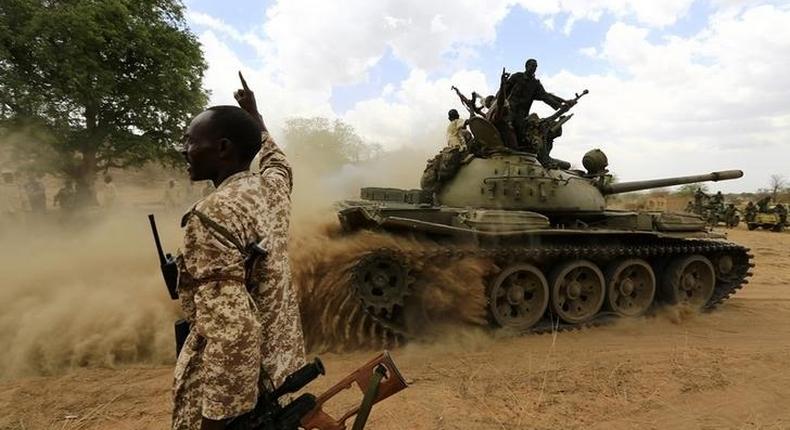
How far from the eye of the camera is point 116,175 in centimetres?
3809

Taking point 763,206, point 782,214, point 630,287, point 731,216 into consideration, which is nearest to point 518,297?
point 630,287

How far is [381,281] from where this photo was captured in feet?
19.7

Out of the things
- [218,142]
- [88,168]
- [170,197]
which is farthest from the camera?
[170,197]

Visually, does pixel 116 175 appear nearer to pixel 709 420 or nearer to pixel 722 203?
pixel 722 203

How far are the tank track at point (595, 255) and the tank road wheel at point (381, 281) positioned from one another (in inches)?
3.4

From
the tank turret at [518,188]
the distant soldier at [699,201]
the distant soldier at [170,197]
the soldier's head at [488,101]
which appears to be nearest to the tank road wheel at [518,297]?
the tank turret at [518,188]

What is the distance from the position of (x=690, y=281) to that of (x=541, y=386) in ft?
14.6

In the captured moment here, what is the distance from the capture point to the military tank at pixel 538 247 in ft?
Answer: 20.3

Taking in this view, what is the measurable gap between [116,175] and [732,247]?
38.9 metres

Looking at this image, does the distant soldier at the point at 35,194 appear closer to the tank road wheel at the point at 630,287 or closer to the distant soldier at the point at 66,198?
the distant soldier at the point at 66,198

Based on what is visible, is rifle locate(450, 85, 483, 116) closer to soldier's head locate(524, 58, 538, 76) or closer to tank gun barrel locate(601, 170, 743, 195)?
soldier's head locate(524, 58, 538, 76)

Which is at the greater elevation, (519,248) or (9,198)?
(9,198)

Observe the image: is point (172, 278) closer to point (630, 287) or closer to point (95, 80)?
point (630, 287)

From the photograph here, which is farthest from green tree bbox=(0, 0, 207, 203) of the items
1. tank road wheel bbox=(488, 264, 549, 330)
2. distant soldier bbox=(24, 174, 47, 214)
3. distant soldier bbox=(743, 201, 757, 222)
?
distant soldier bbox=(743, 201, 757, 222)
